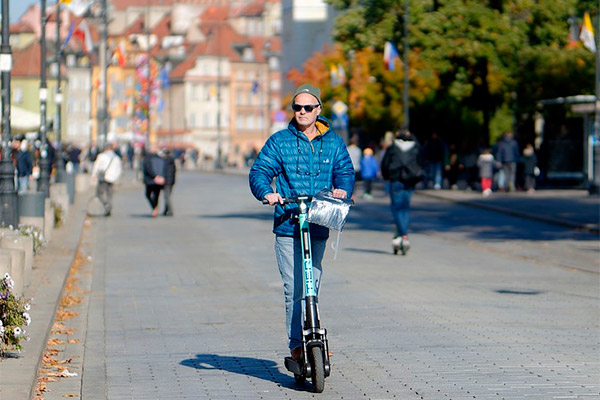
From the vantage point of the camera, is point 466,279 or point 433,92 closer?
point 466,279

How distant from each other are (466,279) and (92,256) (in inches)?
260

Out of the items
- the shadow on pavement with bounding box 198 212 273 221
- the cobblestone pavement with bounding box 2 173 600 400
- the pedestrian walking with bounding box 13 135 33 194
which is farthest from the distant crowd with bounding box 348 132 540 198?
the cobblestone pavement with bounding box 2 173 600 400

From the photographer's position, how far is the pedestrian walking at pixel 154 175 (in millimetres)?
33375

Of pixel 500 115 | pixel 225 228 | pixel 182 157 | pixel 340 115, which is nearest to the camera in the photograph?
pixel 225 228

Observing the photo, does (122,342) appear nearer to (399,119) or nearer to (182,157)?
(399,119)

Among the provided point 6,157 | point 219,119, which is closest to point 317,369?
point 6,157

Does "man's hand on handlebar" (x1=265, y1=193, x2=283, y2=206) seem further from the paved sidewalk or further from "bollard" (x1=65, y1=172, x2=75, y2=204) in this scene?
"bollard" (x1=65, y1=172, x2=75, y2=204)

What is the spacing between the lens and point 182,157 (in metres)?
118

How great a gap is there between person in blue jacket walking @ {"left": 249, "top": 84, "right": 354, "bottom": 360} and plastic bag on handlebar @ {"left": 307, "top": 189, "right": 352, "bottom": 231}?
0.22 m

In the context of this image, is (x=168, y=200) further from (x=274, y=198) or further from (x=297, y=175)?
(x=274, y=198)

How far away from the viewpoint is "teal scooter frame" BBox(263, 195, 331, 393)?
8.68 m

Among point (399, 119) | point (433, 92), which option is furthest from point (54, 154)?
point (399, 119)

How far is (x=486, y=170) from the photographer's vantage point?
43344 millimetres

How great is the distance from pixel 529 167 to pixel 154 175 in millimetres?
13726
